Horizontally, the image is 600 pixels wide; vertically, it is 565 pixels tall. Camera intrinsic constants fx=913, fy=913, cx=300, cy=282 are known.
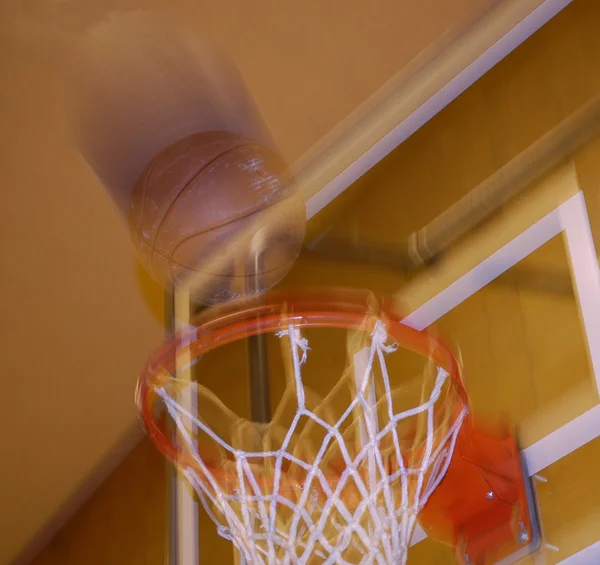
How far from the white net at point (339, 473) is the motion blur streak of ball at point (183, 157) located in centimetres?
24

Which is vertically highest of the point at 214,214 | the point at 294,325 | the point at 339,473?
the point at 214,214

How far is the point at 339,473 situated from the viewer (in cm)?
143

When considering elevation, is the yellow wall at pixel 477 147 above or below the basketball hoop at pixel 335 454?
above

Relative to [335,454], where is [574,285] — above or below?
above

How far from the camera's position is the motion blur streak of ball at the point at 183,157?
1562mm

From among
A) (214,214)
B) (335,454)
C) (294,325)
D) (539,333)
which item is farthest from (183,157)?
(539,333)

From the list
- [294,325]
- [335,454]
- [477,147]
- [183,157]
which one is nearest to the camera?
[294,325]

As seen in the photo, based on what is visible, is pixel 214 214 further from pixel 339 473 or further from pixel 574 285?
pixel 574 285

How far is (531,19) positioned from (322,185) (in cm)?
57

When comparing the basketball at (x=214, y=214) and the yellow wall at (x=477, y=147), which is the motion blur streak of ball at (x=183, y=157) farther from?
the yellow wall at (x=477, y=147)

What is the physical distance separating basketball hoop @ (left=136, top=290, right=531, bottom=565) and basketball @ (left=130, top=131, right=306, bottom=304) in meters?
0.17

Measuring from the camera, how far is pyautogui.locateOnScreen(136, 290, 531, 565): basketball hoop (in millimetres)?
1337

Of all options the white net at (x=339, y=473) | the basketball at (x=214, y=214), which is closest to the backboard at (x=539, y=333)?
the white net at (x=339, y=473)

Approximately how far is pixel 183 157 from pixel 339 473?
2.01 ft
